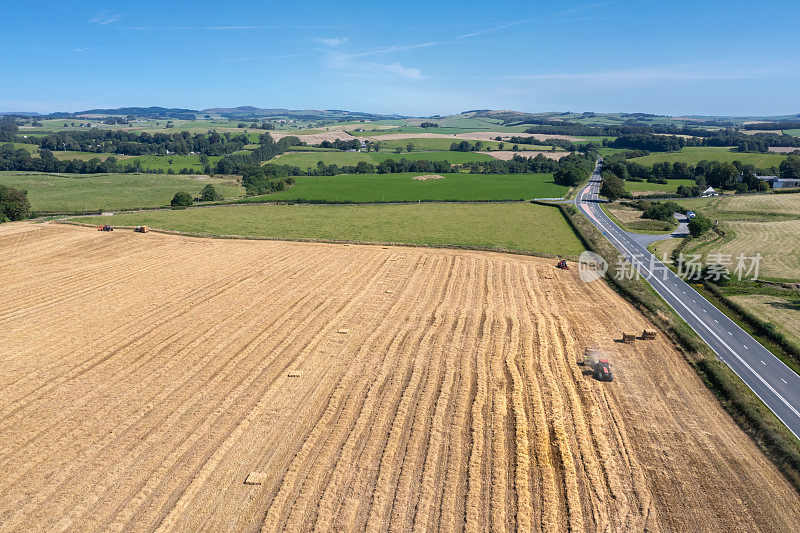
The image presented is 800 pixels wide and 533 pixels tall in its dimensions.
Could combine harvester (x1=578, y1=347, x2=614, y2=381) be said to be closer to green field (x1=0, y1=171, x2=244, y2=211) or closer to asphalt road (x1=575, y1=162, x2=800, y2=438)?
asphalt road (x1=575, y1=162, x2=800, y2=438)

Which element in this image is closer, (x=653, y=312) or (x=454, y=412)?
(x=454, y=412)

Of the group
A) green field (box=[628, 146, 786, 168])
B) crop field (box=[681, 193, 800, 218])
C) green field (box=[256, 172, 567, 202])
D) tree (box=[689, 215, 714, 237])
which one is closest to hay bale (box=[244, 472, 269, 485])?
tree (box=[689, 215, 714, 237])

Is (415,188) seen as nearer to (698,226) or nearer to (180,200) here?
(180,200)

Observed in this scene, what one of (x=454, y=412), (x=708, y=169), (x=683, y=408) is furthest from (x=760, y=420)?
(x=708, y=169)

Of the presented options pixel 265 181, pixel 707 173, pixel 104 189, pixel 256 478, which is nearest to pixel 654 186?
pixel 707 173

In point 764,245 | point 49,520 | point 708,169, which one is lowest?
point 49,520

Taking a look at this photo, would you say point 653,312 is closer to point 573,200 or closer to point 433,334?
point 433,334

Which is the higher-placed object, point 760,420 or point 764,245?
point 764,245
